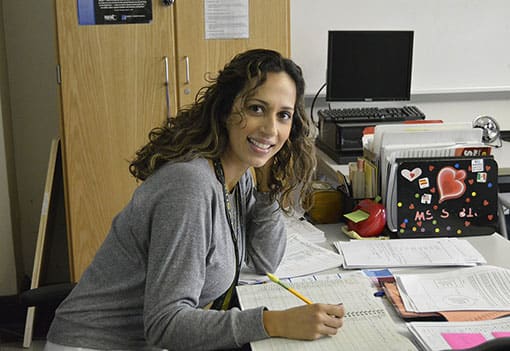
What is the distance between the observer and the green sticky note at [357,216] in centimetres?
203

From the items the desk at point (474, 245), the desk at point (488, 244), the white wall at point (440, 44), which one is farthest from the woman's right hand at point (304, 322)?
the white wall at point (440, 44)

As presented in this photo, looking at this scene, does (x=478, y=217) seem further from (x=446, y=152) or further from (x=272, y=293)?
(x=272, y=293)

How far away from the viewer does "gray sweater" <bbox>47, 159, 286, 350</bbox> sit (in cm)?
129

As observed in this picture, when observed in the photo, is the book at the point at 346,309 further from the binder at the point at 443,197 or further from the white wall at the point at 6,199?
the white wall at the point at 6,199

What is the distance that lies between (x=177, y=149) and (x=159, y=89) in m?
1.40

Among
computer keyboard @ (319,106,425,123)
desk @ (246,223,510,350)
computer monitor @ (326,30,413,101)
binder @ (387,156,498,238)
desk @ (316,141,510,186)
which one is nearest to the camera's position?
desk @ (246,223,510,350)

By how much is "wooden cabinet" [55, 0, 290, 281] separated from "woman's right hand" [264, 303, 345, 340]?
1.76 m

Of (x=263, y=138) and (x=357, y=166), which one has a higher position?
(x=263, y=138)

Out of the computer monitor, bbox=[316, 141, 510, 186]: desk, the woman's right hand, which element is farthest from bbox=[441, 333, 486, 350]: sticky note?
the computer monitor

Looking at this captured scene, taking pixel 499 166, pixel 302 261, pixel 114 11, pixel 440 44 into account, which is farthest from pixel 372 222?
pixel 440 44

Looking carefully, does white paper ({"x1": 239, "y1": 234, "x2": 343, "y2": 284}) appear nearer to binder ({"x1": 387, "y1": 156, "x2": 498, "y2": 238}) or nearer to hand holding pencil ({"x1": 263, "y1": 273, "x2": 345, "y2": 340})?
binder ({"x1": 387, "y1": 156, "x2": 498, "y2": 238})

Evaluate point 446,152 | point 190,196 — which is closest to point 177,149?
point 190,196

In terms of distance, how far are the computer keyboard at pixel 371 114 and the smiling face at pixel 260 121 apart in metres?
1.40

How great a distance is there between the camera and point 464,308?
144 cm
